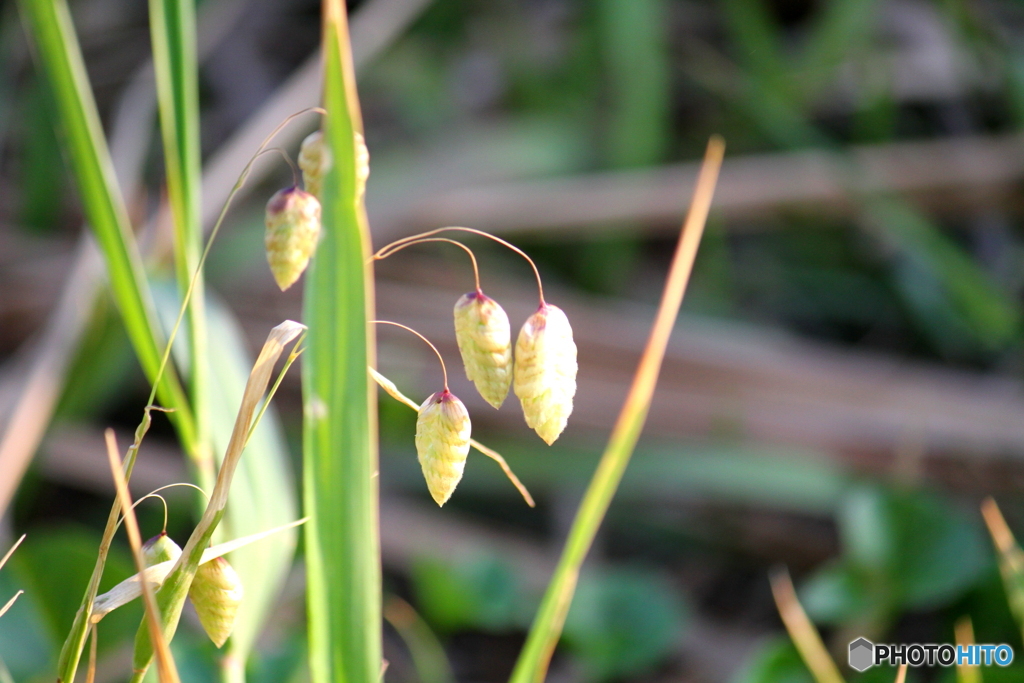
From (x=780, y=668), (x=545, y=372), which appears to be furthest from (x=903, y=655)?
(x=545, y=372)

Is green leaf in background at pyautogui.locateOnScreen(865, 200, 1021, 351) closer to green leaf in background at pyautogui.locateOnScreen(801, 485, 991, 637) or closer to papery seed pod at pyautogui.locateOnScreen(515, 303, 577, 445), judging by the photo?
green leaf in background at pyautogui.locateOnScreen(801, 485, 991, 637)

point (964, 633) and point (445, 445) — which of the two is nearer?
point (445, 445)

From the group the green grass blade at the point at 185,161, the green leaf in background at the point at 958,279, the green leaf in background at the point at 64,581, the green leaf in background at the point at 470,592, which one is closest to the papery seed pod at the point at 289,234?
the green grass blade at the point at 185,161

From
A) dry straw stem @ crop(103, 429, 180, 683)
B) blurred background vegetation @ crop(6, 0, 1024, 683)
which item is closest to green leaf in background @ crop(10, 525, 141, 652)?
blurred background vegetation @ crop(6, 0, 1024, 683)

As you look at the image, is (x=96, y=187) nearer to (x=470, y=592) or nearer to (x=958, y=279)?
(x=470, y=592)

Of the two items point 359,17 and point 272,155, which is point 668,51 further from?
point 272,155

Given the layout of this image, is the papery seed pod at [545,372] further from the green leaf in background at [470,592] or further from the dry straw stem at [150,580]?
the green leaf in background at [470,592]

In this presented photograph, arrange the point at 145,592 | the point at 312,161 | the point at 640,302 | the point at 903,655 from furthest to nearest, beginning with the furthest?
the point at 640,302 < the point at 903,655 < the point at 312,161 < the point at 145,592
